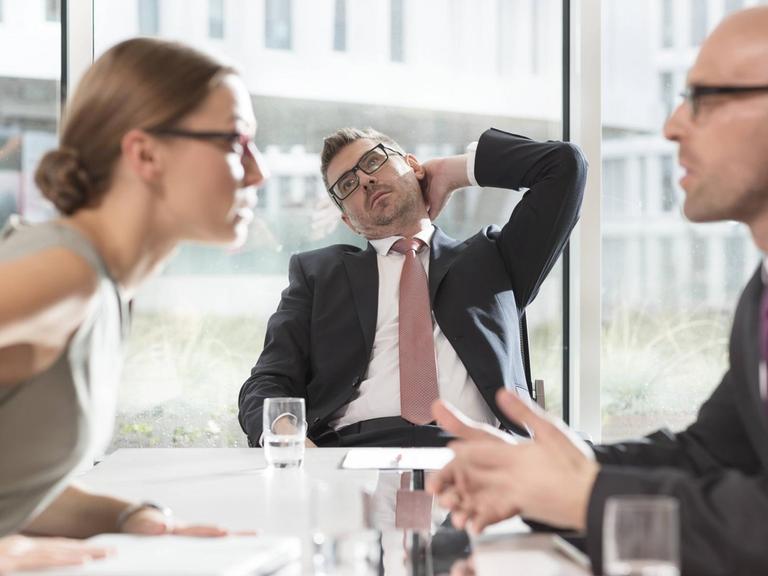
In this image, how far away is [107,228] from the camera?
5.16ft

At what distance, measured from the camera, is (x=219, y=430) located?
13.6 ft

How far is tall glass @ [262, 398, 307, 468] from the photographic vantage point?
2289 millimetres

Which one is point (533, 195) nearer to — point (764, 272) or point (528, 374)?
point (528, 374)

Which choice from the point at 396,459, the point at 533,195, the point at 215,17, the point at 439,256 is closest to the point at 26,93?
the point at 215,17

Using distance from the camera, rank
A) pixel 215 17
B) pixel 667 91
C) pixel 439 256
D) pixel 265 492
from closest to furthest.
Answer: pixel 265 492 < pixel 439 256 < pixel 215 17 < pixel 667 91

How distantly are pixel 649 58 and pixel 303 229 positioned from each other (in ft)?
5.44

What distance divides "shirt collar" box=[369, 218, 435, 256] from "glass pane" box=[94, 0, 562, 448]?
53 centimetres

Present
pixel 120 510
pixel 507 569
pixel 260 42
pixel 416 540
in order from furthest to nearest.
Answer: pixel 260 42
pixel 120 510
pixel 416 540
pixel 507 569

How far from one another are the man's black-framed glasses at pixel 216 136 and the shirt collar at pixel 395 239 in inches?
77.1

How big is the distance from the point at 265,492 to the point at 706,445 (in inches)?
33.6

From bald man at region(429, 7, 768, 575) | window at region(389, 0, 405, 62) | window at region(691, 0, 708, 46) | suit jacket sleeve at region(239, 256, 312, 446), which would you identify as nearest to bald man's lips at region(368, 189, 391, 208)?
suit jacket sleeve at region(239, 256, 312, 446)

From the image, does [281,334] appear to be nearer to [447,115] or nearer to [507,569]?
[447,115]

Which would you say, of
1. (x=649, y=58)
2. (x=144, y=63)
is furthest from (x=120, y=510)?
(x=649, y=58)

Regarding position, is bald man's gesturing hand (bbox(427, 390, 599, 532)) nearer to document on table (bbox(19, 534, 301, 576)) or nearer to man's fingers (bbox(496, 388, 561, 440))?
man's fingers (bbox(496, 388, 561, 440))
